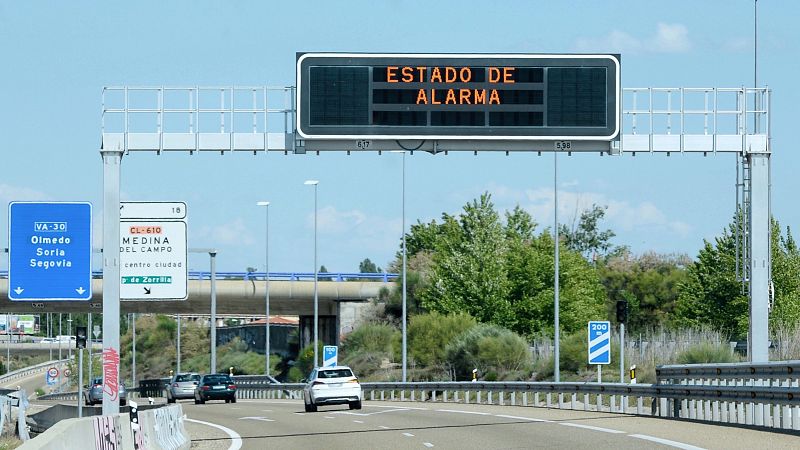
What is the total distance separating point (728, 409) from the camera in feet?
85.5

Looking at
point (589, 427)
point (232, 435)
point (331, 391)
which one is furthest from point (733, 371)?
point (331, 391)

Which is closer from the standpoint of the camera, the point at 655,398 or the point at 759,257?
the point at 759,257

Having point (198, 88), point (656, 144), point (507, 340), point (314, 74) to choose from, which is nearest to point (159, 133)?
point (198, 88)

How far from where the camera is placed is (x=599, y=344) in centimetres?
3919

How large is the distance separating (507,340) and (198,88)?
40628 millimetres

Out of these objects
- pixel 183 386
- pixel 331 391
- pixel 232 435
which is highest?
pixel 232 435

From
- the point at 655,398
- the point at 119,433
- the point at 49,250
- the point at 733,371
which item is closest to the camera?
the point at 119,433

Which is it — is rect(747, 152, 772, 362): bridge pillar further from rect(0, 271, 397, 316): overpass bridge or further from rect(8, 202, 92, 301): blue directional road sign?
rect(0, 271, 397, 316): overpass bridge

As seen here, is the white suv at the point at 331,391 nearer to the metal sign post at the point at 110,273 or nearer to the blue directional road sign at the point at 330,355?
the metal sign post at the point at 110,273

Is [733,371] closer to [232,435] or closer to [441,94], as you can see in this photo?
[441,94]

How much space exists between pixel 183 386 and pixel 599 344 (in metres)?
32.3

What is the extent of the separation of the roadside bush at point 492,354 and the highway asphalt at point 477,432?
27199mm

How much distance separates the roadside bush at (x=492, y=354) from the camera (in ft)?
212

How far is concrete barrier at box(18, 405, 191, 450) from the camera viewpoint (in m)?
12.0
